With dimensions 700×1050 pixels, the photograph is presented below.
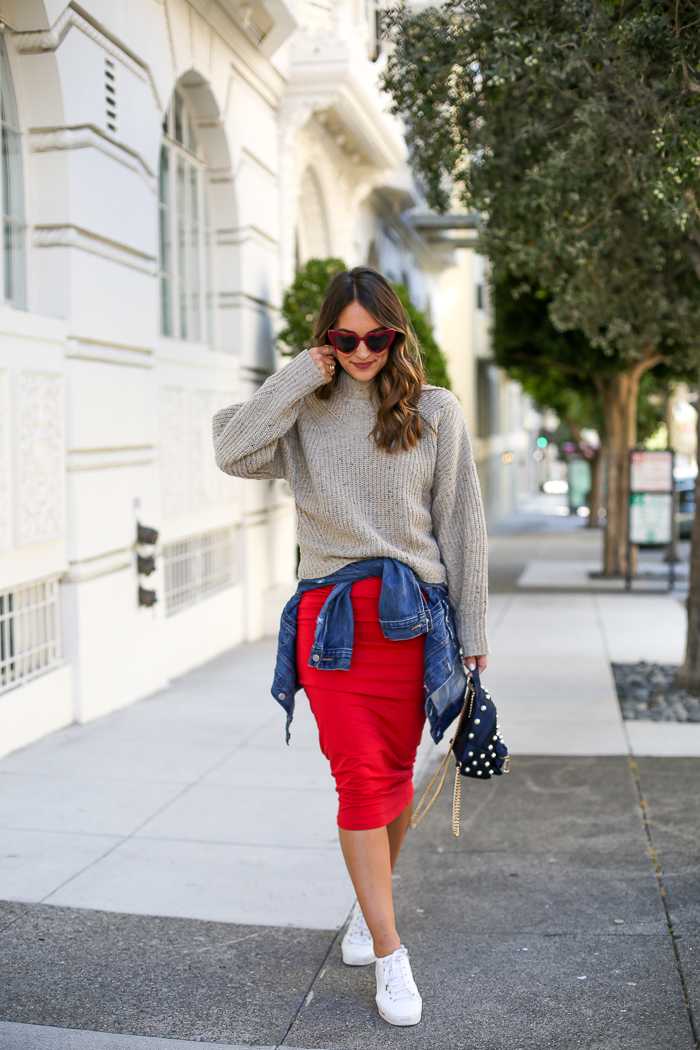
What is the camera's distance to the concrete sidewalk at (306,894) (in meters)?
2.89

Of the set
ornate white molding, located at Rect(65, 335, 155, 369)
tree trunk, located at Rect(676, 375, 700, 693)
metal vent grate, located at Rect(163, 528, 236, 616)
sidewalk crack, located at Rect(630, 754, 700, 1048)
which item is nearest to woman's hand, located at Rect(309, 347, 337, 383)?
sidewalk crack, located at Rect(630, 754, 700, 1048)

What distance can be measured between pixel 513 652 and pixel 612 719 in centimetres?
262

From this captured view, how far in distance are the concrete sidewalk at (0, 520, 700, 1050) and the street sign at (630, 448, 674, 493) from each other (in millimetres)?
8149

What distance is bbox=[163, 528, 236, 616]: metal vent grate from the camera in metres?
8.01

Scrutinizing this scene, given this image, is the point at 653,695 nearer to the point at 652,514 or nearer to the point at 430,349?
the point at 430,349

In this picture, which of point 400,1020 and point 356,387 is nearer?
point 400,1020

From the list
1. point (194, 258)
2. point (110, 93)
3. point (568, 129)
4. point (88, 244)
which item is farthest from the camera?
point (194, 258)

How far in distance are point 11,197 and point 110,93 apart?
1.06 meters

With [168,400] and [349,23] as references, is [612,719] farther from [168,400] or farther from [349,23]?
[349,23]

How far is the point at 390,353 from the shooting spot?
2.97 meters

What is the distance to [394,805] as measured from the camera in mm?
3008

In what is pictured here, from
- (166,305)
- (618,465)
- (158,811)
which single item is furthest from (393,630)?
(618,465)

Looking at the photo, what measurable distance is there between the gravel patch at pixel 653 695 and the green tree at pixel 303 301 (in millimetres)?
4185

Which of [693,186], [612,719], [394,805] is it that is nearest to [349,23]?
[693,186]
